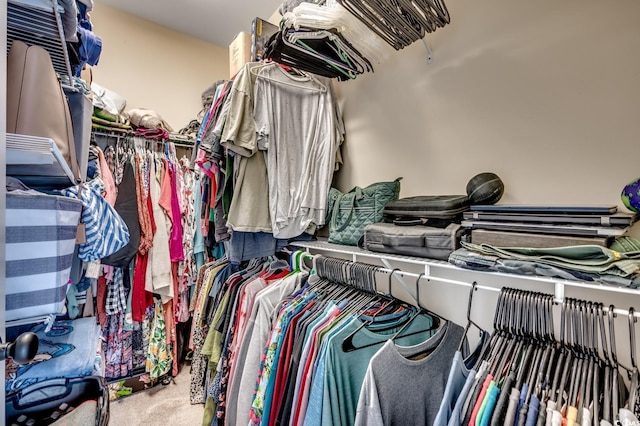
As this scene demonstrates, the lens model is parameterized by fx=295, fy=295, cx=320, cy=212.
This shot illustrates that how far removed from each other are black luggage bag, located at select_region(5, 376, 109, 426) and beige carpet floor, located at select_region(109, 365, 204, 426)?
1.31 metres

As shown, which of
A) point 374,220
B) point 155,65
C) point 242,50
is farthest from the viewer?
point 155,65

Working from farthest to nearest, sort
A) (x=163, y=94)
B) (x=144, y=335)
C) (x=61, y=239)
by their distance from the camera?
(x=163, y=94), (x=144, y=335), (x=61, y=239)

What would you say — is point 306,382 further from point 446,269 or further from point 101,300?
point 101,300

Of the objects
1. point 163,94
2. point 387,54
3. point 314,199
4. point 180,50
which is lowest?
point 314,199

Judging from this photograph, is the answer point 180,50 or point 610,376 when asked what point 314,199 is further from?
point 180,50

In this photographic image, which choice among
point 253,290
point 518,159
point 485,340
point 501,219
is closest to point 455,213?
point 501,219

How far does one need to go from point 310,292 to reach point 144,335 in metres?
1.81

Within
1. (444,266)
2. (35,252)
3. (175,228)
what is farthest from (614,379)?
(175,228)

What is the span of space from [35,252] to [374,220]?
1099mm

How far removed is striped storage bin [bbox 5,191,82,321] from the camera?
57 centimetres

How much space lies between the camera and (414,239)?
1051 millimetres

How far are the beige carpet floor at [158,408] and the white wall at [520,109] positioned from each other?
1821 mm

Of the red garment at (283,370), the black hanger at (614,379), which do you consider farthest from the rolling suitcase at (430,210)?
the red garment at (283,370)

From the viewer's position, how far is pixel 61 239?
64cm
